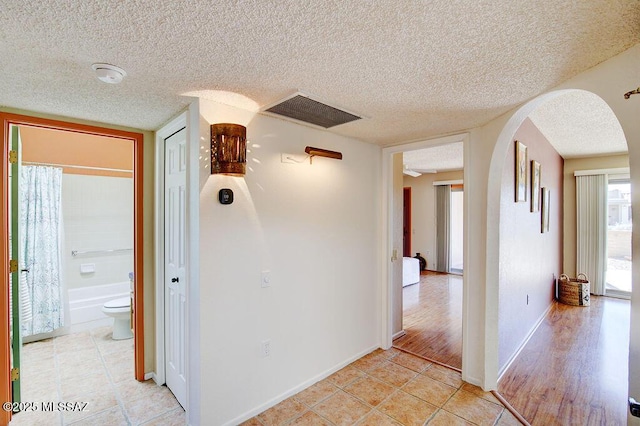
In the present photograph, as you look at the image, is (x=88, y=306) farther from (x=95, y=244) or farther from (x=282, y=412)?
(x=282, y=412)

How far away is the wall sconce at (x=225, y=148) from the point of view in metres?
1.92

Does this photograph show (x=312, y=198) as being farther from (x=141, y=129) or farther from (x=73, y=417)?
(x=73, y=417)

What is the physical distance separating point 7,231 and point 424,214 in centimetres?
728

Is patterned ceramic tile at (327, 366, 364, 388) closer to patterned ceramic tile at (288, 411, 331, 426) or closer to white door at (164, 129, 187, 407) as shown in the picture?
patterned ceramic tile at (288, 411, 331, 426)

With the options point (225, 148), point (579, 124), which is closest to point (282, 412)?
point (225, 148)

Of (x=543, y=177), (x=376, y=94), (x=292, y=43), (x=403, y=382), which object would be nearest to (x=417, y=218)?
(x=543, y=177)

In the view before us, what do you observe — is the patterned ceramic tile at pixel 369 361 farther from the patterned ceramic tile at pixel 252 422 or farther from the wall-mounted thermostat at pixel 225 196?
the wall-mounted thermostat at pixel 225 196

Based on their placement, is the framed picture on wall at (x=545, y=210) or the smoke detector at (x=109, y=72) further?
the framed picture on wall at (x=545, y=210)

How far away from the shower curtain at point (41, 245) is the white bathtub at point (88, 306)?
0.16 meters

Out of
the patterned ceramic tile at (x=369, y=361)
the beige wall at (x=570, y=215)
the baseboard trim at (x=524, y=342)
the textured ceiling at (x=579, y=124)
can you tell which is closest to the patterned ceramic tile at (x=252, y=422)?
the patterned ceramic tile at (x=369, y=361)

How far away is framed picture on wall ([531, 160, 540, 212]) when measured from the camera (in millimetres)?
3439

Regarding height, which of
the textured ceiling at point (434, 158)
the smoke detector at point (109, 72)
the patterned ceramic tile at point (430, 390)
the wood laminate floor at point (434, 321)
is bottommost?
the wood laminate floor at point (434, 321)

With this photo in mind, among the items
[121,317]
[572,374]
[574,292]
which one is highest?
[121,317]

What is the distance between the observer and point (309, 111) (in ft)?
7.11
